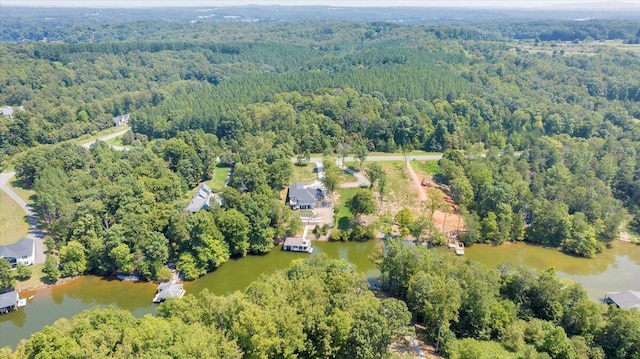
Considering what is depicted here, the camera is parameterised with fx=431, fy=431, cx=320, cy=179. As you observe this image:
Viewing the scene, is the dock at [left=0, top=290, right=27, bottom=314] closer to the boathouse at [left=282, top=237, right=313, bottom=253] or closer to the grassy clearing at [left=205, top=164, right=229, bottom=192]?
the boathouse at [left=282, top=237, right=313, bottom=253]

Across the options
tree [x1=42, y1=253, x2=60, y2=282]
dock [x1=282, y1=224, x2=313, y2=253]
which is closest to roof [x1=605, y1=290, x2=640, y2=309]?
dock [x1=282, y1=224, x2=313, y2=253]

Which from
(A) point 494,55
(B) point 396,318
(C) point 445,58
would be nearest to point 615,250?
(B) point 396,318

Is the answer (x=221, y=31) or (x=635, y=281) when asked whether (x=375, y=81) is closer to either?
(x=635, y=281)

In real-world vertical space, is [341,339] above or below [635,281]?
above

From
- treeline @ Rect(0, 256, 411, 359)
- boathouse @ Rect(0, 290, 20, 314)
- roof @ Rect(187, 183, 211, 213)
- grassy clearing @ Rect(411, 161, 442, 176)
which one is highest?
treeline @ Rect(0, 256, 411, 359)

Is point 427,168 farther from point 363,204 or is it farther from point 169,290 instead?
point 169,290

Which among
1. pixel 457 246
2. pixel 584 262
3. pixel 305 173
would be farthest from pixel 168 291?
pixel 584 262
